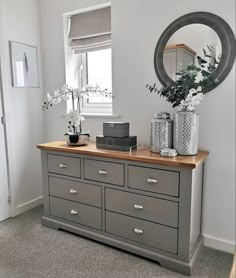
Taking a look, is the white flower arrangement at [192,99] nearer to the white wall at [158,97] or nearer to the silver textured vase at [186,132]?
the silver textured vase at [186,132]

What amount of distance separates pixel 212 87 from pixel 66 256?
171 cm

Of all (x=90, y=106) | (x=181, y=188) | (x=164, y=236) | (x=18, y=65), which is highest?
(x=18, y=65)

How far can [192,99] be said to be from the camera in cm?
172

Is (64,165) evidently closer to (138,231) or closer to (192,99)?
(138,231)

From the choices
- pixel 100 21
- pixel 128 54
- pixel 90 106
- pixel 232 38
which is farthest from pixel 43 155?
pixel 232 38

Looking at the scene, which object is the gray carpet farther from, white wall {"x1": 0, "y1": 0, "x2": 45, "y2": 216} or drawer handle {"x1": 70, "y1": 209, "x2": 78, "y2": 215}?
white wall {"x1": 0, "y1": 0, "x2": 45, "y2": 216}

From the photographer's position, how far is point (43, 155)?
230 cm

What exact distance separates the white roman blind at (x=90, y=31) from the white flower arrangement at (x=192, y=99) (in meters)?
1.08

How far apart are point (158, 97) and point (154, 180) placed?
29.5 inches

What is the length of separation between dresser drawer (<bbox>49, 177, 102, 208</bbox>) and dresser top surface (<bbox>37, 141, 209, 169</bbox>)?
0.95ft

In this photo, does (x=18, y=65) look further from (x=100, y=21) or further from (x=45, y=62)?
(x=100, y=21)

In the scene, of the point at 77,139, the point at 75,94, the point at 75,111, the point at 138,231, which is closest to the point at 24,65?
the point at 75,94

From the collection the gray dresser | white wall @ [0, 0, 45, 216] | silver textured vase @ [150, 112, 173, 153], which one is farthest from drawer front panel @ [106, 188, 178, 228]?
white wall @ [0, 0, 45, 216]

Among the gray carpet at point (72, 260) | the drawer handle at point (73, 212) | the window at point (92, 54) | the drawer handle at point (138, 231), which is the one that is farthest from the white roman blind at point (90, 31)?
the gray carpet at point (72, 260)
